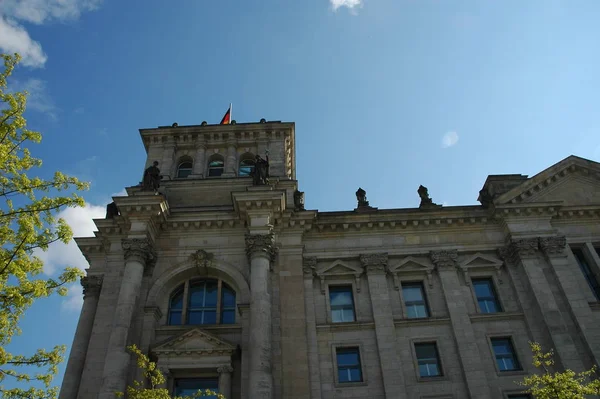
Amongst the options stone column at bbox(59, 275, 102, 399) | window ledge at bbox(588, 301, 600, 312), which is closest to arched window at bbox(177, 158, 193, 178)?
stone column at bbox(59, 275, 102, 399)

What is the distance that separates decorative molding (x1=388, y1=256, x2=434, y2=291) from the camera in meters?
27.4

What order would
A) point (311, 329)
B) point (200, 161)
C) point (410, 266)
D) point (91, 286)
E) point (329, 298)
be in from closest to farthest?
point (311, 329)
point (329, 298)
point (410, 266)
point (91, 286)
point (200, 161)

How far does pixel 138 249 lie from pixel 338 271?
10.6 m

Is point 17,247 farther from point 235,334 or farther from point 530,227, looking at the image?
point 530,227

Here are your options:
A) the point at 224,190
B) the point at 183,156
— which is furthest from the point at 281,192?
the point at 183,156

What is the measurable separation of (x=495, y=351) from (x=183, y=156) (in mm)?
22867

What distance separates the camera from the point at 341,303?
2692 cm

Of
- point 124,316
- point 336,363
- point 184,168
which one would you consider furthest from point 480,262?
point 184,168

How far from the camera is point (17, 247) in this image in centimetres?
1597

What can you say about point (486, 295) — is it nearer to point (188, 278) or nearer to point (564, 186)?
point (564, 186)

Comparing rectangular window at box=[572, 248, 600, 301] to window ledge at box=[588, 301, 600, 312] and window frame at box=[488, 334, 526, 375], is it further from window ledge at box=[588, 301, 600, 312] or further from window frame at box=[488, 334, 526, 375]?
window frame at box=[488, 334, 526, 375]

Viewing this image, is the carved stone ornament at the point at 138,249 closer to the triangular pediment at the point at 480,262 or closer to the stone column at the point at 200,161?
the stone column at the point at 200,161

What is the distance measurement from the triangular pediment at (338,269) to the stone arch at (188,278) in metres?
4.19

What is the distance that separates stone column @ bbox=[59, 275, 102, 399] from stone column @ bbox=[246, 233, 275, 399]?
9.02 metres
